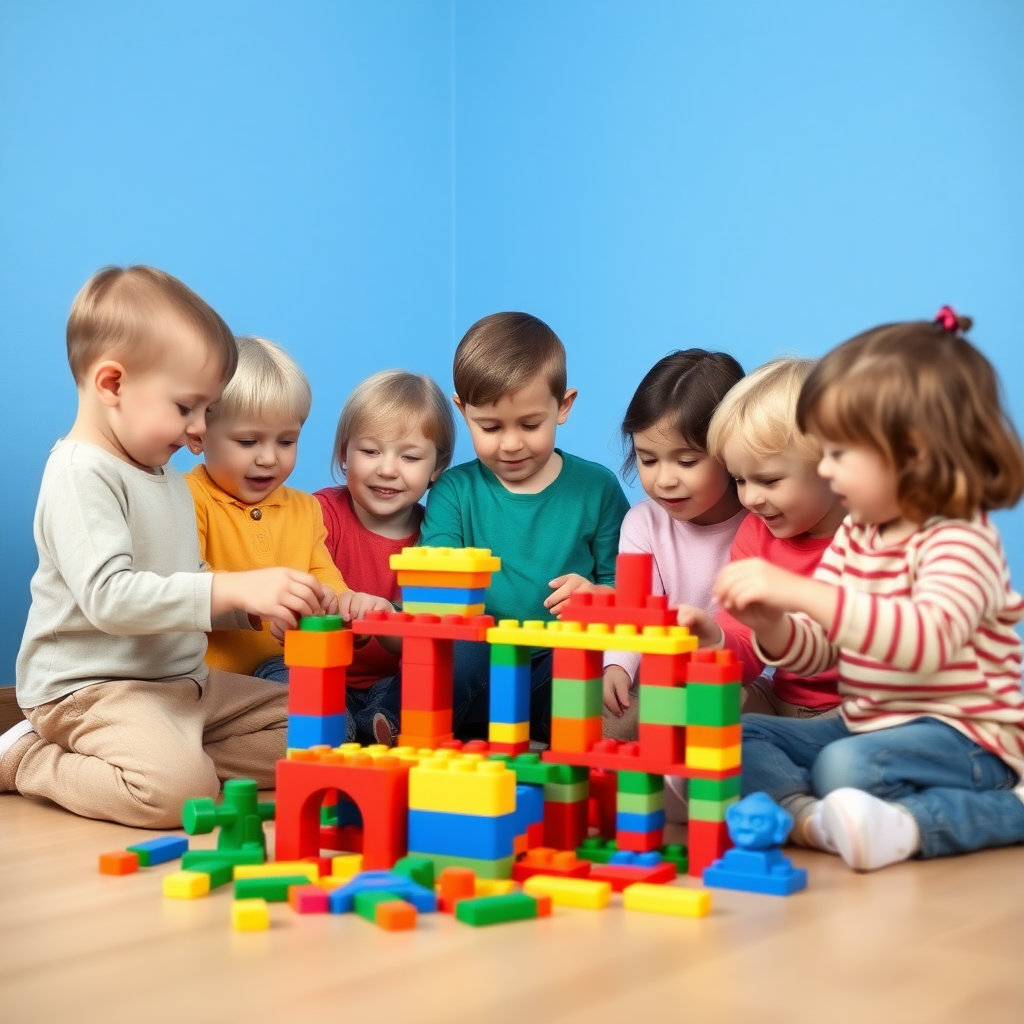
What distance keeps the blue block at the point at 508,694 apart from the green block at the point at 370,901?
22 cm

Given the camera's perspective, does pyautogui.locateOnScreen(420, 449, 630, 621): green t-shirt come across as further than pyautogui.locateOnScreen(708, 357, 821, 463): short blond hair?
Yes

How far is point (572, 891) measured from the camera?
3.20ft

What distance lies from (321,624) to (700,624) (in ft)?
1.14

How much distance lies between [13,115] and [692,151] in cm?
122

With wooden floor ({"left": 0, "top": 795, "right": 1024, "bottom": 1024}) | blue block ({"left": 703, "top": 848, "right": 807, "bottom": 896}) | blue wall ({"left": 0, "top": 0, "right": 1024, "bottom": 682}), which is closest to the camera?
wooden floor ({"left": 0, "top": 795, "right": 1024, "bottom": 1024})

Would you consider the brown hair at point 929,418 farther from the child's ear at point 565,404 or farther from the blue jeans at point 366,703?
the blue jeans at point 366,703

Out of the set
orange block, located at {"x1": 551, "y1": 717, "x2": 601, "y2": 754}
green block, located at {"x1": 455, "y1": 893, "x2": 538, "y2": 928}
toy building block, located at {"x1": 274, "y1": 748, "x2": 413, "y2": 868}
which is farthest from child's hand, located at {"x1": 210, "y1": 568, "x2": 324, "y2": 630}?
green block, located at {"x1": 455, "y1": 893, "x2": 538, "y2": 928}

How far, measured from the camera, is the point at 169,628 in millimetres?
1306

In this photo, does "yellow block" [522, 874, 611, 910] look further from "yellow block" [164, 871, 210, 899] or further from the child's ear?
the child's ear

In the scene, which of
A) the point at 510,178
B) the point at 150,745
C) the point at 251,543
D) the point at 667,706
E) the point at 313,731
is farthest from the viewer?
the point at 510,178

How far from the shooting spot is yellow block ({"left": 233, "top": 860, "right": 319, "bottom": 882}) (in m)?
1.03

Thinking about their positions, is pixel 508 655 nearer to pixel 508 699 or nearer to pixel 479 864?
pixel 508 699

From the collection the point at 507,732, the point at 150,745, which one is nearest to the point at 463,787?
the point at 507,732

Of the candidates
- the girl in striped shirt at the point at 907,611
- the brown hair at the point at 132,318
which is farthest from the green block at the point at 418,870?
the brown hair at the point at 132,318
